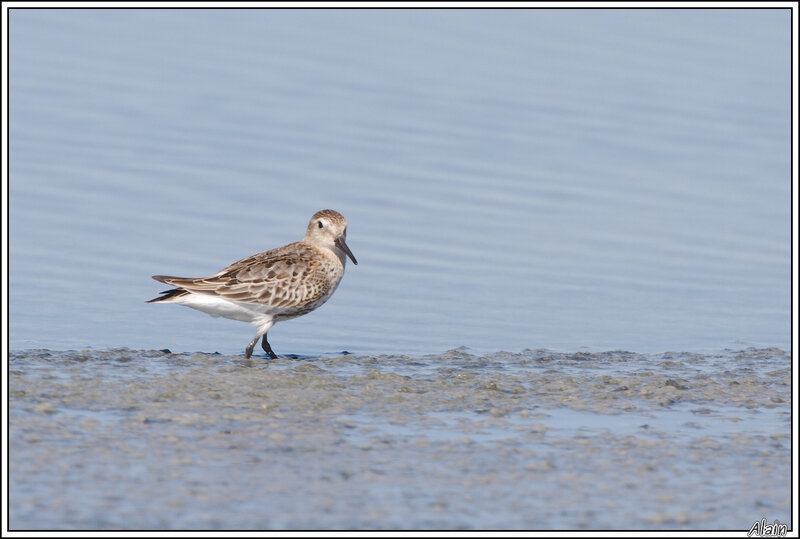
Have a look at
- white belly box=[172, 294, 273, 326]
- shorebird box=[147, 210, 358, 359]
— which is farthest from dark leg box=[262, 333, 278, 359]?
white belly box=[172, 294, 273, 326]

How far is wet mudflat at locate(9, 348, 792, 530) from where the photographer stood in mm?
7223

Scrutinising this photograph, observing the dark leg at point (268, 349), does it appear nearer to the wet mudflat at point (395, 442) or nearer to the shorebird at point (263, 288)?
the shorebird at point (263, 288)

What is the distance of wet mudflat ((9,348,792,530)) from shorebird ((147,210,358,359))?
738 millimetres

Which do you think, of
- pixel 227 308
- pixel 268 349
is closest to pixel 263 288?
pixel 227 308

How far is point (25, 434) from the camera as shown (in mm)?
8414

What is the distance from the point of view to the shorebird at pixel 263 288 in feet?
39.9

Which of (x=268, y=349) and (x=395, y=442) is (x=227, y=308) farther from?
(x=395, y=442)

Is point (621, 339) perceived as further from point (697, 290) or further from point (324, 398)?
point (324, 398)

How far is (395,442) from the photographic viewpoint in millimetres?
8680

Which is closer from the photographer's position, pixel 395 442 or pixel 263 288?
pixel 395 442

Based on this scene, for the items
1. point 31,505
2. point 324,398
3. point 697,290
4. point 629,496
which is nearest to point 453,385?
point 324,398

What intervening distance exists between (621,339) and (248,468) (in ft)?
20.9

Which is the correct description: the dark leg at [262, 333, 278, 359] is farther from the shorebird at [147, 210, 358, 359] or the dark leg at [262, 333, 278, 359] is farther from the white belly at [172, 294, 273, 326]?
the white belly at [172, 294, 273, 326]

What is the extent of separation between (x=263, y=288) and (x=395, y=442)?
3.93 m
